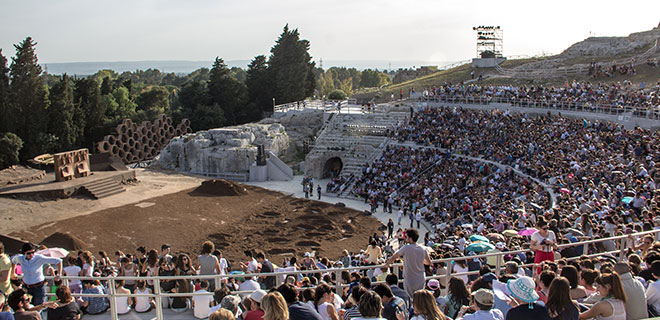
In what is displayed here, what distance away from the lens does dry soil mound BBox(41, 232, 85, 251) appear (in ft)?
74.8

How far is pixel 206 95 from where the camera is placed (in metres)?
56.6

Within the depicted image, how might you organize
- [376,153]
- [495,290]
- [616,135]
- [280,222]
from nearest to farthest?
[495,290], [616,135], [280,222], [376,153]

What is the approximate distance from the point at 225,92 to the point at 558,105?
3399 centimetres

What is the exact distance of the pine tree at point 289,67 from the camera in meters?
56.2

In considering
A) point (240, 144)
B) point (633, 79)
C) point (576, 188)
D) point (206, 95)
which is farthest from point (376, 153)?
point (206, 95)

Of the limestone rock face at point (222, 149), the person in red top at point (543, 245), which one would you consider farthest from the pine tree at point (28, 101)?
the person in red top at point (543, 245)

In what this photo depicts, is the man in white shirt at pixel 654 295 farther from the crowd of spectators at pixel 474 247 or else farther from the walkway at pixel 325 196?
the walkway at pixel 325 196

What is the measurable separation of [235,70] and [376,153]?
14381cm

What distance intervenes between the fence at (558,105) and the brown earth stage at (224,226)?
15.4m

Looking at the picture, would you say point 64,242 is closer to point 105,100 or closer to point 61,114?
point 61,114

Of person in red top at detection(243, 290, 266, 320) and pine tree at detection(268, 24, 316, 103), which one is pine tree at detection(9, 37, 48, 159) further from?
person in red top at detection(243, 290, 266, 320)

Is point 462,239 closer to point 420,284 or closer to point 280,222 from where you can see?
point 420,284

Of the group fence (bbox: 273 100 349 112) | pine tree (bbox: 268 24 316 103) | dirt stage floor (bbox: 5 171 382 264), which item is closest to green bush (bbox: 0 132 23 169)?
dirt stage floor (bbox: 5 171 382 264)

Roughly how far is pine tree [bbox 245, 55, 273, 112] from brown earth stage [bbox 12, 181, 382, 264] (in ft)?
87.0
